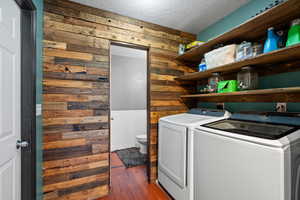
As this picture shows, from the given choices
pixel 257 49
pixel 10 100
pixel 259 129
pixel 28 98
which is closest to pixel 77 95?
pixel 28 98

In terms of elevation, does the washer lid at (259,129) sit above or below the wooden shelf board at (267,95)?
below

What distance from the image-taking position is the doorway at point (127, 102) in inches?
125

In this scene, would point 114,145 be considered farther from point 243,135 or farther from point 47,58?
point 243,135

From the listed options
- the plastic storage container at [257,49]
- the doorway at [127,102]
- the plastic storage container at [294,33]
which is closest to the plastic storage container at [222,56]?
the plastic storage container at [257,49]

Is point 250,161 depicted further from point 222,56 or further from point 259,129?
point 222,56

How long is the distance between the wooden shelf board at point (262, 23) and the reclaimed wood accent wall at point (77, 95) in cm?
124

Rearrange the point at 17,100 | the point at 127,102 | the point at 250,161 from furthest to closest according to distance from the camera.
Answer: the point at 127,102
the point at 17,100
the point at 250,161

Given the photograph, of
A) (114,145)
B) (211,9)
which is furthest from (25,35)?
(114,145)

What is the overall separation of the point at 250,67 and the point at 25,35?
228 cm

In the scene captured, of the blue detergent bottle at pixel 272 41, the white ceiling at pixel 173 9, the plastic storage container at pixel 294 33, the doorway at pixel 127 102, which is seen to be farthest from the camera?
the doorway at pixel 127 102

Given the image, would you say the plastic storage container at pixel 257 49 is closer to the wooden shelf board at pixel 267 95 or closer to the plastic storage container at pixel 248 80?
the plastic storage container at pixel 248 80

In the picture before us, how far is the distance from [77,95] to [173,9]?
5.65 ft

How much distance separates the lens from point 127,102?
340 cm

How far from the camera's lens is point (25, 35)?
3.68 ft
